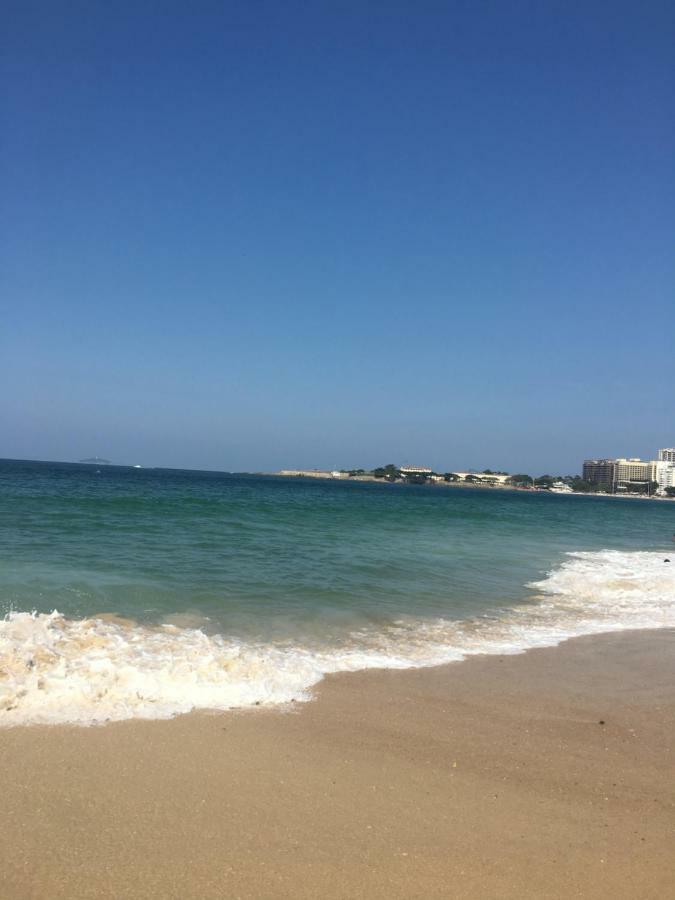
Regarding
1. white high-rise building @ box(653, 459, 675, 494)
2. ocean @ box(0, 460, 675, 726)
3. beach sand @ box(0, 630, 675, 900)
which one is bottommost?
ocean @ box(0, 460, 675, 726)

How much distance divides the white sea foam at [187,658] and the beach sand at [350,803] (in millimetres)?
391

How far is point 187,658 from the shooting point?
6383 millimetres

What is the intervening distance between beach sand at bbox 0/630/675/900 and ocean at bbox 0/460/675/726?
669 mm

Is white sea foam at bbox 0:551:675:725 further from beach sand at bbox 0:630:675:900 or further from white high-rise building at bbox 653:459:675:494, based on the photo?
white high-rise building at bbox 653:459:675:494

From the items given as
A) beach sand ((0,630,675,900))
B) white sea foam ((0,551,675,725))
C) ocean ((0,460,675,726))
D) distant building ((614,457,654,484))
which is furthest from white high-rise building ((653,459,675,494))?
beach sand ((0,630,675,900))

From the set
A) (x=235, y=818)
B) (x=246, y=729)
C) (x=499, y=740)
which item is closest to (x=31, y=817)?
(x=235, y=818)

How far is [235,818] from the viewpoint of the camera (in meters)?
3.67

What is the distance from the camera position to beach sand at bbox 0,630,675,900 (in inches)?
125

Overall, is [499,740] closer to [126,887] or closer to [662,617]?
[126,887]

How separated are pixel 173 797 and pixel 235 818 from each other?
458mm

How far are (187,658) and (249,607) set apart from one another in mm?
3104

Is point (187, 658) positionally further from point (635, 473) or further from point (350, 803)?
point (635, 473)

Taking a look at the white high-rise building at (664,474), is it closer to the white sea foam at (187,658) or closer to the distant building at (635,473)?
the distant building at (635,473)

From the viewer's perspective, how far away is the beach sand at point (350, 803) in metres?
3.19
